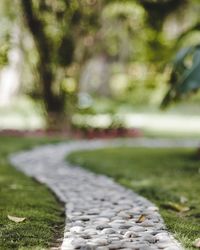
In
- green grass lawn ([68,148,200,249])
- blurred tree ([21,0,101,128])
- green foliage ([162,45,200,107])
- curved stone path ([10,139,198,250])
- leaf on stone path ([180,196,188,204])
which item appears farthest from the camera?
blurred tree ([21,0,101,128])

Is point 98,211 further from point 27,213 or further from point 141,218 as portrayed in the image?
point 27,213

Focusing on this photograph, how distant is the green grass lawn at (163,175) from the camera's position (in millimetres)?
6020

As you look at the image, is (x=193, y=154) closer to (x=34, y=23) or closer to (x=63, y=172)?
(x=63, y=172)

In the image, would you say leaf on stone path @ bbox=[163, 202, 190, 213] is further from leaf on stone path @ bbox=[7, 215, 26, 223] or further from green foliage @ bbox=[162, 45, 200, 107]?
green foliage @ bbox=[162, 45, 200, 107]

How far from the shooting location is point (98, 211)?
6227mm

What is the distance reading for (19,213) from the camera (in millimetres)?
6055

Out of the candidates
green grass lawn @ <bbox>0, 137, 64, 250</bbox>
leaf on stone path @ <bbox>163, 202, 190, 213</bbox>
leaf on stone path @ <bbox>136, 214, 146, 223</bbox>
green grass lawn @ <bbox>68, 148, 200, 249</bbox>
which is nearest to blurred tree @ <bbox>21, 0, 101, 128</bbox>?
green grass lawn @ <bbox>68, 148, 200, 249</bbox>

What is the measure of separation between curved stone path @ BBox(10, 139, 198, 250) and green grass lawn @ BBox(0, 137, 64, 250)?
0.14 meters

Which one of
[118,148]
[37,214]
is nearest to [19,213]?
[37,214]

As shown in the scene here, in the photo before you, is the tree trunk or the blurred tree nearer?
the tree trunk

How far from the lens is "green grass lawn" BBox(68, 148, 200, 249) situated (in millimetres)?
6020

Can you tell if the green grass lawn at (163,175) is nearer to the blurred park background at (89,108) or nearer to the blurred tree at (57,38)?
the blurred park background at (89,108)

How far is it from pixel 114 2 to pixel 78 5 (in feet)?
4.10

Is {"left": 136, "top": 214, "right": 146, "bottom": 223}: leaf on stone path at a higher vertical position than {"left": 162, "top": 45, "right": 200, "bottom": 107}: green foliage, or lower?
lower
